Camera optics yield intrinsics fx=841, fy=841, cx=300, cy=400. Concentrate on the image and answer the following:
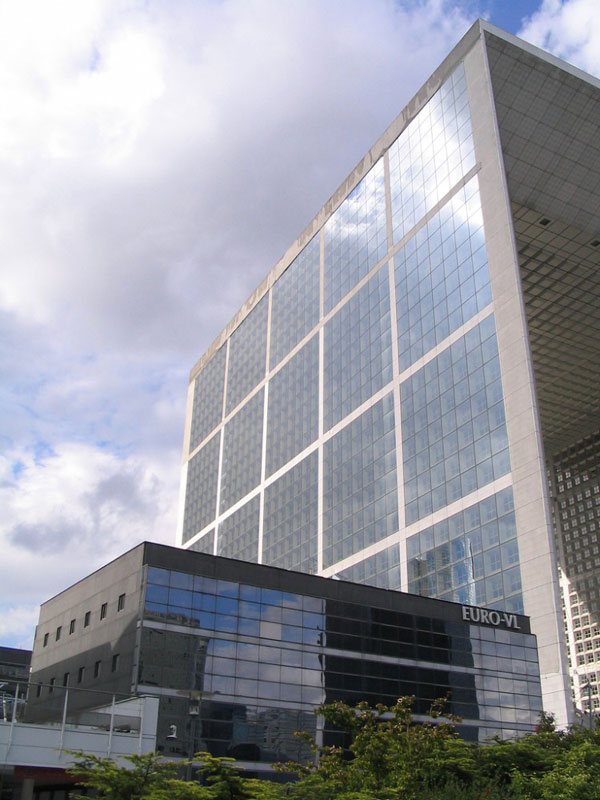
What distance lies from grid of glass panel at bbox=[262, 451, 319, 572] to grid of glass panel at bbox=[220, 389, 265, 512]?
7335 millimetres

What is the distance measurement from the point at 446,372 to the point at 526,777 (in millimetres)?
48550

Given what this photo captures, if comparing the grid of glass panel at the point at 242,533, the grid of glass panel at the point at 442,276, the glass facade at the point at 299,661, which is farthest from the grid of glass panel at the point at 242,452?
the glass facade at the point at 299,661

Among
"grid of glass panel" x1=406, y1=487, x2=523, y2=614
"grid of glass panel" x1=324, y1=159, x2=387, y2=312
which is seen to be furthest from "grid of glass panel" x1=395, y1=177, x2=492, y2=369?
"grid of glass panel" x1=406, y1=487, x2=523, y2=614

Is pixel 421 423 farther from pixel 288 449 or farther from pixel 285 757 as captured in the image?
pixel 285 757

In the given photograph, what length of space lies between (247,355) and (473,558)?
65052mm

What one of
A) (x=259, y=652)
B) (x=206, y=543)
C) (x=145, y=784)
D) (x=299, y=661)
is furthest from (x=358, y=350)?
(x=145, y=784)

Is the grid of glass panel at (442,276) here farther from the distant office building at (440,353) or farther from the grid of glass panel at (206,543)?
the grid of glass panel at (206,543)

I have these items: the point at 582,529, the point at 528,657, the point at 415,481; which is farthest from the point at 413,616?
the point at 582,529

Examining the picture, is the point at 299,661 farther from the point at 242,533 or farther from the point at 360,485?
the point at 242,533

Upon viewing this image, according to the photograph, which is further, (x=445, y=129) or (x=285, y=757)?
(x=445, y=129)

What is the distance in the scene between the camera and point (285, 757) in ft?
160

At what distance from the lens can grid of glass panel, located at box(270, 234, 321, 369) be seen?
4343 inches

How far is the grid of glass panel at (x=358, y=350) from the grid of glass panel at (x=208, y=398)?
3596 centimetres

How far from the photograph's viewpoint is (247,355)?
127 m
